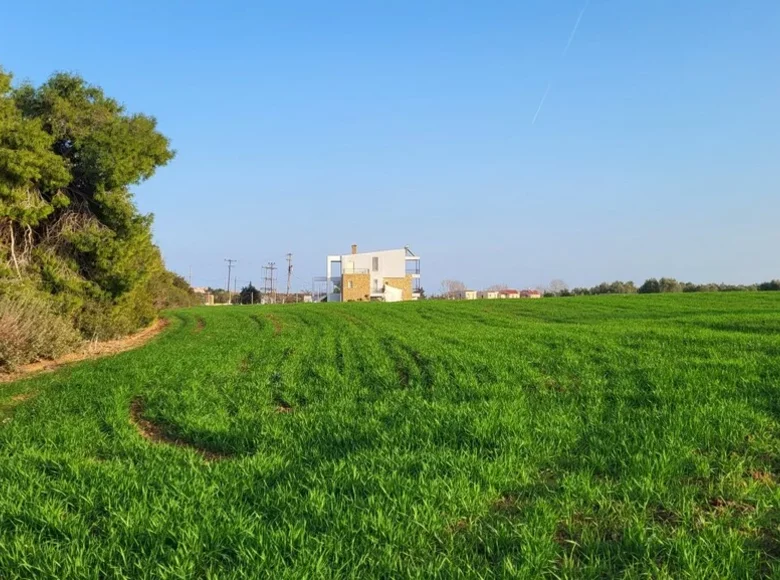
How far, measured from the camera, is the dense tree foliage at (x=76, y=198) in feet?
58.8

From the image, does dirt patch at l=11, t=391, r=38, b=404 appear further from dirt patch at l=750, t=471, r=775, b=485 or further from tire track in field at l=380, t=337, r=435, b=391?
dirt patch at l=750, t=471, r=775, b=485

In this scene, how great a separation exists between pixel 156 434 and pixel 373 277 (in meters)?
74.9

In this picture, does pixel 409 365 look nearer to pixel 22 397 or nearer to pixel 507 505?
pixel 22 397

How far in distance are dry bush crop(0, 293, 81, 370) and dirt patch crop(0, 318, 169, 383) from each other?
0.26 metres

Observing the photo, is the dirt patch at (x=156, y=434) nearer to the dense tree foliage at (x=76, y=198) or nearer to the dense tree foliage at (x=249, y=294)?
the dense tree foliage at (x=76, y=198)

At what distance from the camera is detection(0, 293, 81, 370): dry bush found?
47.6 feet

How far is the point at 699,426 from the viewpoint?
19.4 feet

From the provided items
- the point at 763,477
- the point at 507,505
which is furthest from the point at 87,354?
the point at 763,477

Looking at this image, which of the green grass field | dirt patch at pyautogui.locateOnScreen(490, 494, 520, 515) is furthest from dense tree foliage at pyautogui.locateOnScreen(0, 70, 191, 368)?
dirt patch at pyautogui.locateOnScreen(490, 494, 520, 515)

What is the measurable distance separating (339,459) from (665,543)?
301 cm

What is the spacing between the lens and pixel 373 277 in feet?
272

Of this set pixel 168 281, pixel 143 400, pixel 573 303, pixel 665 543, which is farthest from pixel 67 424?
pixel 168 281

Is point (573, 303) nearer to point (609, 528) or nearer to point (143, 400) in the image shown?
point (143, 400)

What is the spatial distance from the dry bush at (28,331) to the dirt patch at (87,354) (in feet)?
0.84
